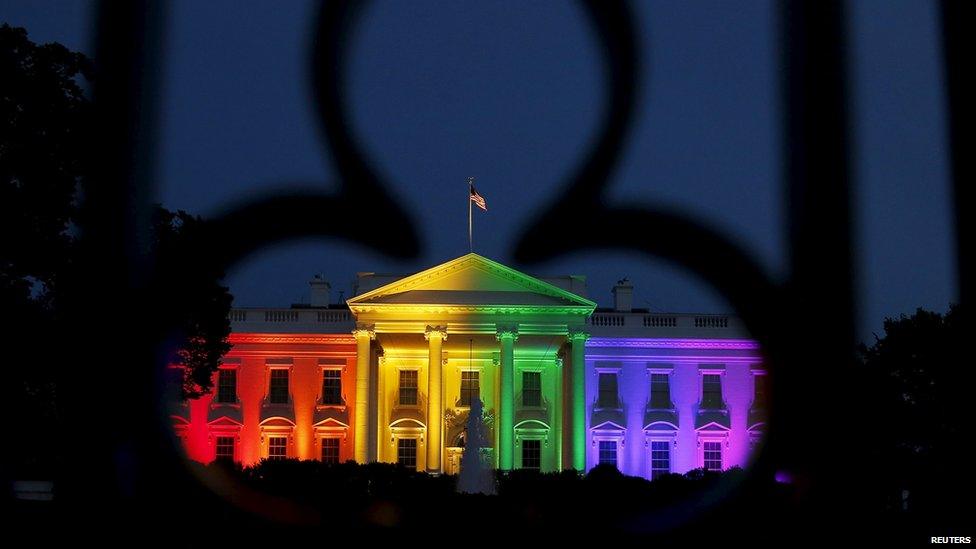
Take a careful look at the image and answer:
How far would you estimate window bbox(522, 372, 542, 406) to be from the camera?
43.1 m

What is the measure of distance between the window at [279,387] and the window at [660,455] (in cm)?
1290

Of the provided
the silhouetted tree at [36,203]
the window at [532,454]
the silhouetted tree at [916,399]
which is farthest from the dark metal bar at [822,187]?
the window at [532,454]

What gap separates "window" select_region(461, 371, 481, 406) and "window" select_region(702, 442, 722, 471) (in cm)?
819

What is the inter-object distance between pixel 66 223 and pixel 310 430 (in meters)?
22.6

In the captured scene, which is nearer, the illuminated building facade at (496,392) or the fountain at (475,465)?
the fountain at (475,465)

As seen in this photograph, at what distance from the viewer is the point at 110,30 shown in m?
9.21

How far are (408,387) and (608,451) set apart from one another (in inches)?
286

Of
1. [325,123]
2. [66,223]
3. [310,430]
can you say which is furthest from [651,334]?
[325,123]

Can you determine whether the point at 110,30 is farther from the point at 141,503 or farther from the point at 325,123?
the point at 141,503

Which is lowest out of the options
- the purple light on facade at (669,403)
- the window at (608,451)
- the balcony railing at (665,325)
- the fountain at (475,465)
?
the fountain at (475,465)

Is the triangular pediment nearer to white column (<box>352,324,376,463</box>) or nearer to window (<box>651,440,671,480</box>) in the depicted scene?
white column (<box>352,324,376,463</box>)

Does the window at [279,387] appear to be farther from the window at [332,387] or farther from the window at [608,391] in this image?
the window at [608,391]

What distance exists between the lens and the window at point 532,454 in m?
42.6

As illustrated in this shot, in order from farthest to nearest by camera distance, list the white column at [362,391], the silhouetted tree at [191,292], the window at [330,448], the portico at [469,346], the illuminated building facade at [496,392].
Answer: the window at [330,448]
the illuminated building facade at [496,392]
the white column at [362,391]
the portico at [469,346]
the silhouetted tree at [191,292]
